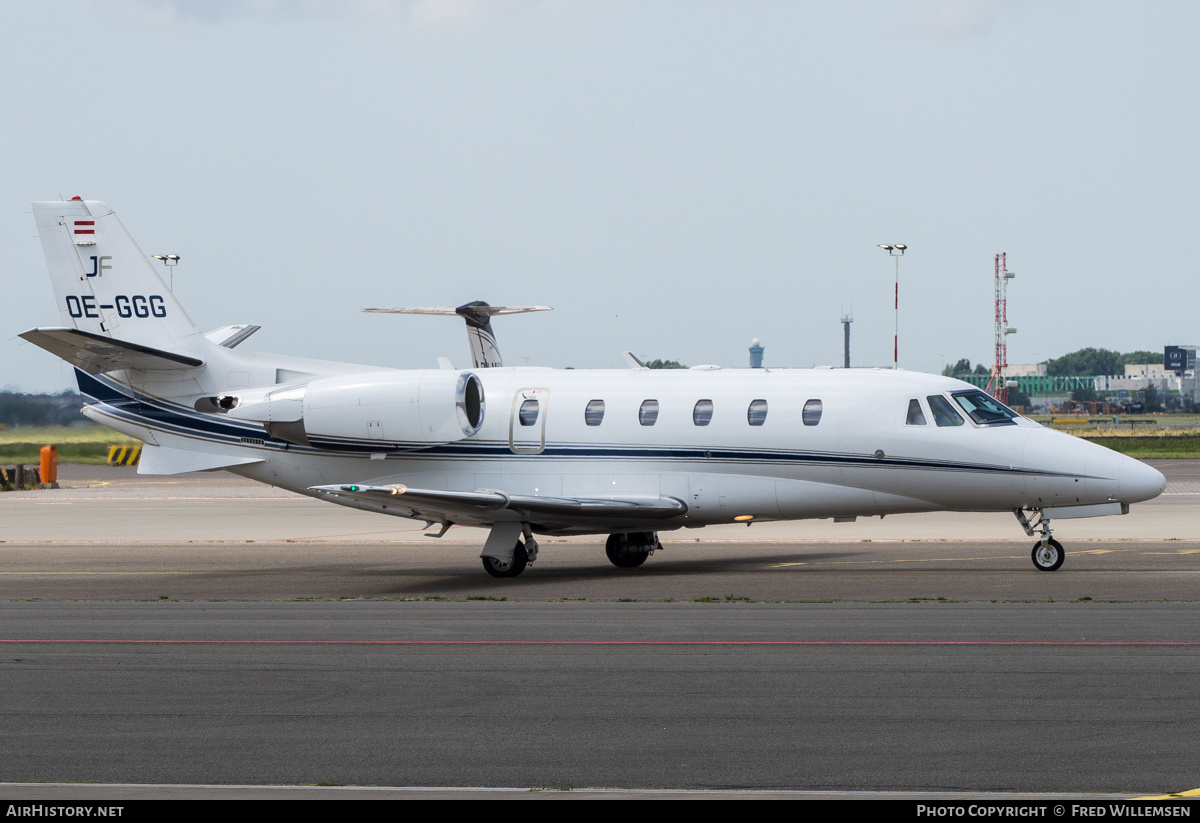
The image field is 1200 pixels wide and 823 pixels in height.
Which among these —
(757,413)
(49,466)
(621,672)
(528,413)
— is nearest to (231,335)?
(528,413)

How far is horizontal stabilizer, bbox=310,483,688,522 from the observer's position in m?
20.9

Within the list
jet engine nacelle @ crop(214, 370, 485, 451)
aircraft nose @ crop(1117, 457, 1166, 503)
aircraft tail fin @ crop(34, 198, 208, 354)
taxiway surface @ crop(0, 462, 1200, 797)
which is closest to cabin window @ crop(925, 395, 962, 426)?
taxiway surface @ crop(0, 462, 1200, 797)

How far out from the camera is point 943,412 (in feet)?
71.1

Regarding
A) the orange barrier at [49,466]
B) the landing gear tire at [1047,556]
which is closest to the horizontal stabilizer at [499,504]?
the landing gear tire at [1047,556]

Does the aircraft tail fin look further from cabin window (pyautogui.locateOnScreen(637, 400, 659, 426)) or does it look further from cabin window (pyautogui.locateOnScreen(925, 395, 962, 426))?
cabin window (pyautogui.locateOnScreen(925, 395, 962, 426))

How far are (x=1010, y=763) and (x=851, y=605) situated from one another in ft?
27.5

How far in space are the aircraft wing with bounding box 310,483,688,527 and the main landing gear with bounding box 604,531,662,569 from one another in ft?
5.25

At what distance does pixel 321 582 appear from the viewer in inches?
854

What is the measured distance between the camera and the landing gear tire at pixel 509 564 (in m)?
22.1

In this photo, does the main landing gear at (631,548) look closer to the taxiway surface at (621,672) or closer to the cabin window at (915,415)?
the taxiway surface at (621,672)

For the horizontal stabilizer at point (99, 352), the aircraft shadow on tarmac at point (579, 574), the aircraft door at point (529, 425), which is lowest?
the aircraft shadow on tarmac at point (579, 574)

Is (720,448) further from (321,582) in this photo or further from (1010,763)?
(1010,763)

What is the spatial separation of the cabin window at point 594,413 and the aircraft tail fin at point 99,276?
740 cm
